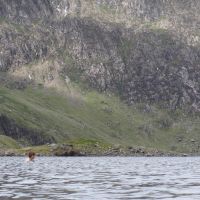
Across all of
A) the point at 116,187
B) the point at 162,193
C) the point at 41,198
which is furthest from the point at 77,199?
the point at 116,187

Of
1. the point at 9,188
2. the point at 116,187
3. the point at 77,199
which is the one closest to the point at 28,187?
the point at 9,188

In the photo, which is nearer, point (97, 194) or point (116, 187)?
point (97, 194)

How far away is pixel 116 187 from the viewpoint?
5272 cm

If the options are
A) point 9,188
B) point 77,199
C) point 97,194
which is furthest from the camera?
point 9,188

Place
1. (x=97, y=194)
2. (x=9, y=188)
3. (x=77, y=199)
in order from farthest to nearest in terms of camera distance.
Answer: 1. (x=9, y=188)
2. (x=97, y=194)
3. (x=77, y=199)

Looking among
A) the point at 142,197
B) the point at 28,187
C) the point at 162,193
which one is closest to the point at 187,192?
the point at 162,193

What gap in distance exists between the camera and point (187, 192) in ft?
154

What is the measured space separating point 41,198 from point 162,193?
10.9 metres

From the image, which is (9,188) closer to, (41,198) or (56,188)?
(56,188)

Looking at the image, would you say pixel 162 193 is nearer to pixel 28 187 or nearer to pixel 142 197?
pixel 142 197

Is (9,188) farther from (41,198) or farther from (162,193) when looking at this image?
(162,193)

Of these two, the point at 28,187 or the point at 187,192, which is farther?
the point at 28,187

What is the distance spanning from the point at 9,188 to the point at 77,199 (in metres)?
13.3

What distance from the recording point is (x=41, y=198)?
42.4m
